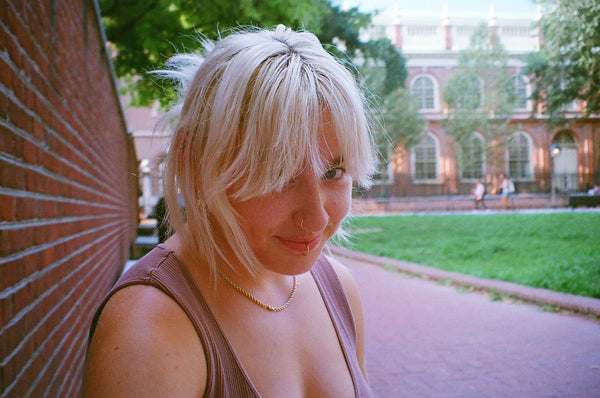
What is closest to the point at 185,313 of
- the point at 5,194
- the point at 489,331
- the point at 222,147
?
the point at 222,147

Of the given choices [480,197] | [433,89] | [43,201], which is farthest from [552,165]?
[43,201]

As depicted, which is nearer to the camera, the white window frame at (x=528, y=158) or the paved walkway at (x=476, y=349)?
the paved walkway at (x=476, y=349)

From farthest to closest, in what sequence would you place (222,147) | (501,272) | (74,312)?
(501,272) < (74,312) < (222,147)

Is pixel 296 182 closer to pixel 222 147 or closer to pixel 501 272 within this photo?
pixel 222 147

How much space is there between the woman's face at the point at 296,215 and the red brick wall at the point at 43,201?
672mm

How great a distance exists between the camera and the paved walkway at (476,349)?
4281 millimetres

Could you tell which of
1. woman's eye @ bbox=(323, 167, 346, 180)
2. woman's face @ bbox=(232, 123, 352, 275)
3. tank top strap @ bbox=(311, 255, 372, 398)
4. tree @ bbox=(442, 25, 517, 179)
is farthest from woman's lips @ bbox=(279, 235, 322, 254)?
tree @ bbox=(442, 25, 517, 179)

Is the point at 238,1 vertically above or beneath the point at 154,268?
above

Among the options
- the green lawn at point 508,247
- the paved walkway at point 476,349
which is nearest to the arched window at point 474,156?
the green lawn at point 508,247

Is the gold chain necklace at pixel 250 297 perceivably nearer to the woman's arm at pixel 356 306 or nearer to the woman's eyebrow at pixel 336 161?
the woman's arm at pixel 356 306

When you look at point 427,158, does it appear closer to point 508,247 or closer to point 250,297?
point 508,247

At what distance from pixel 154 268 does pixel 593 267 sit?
746 centimetres

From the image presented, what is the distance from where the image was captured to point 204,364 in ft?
3.44

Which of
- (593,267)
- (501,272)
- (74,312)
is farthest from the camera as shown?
(501,272)
